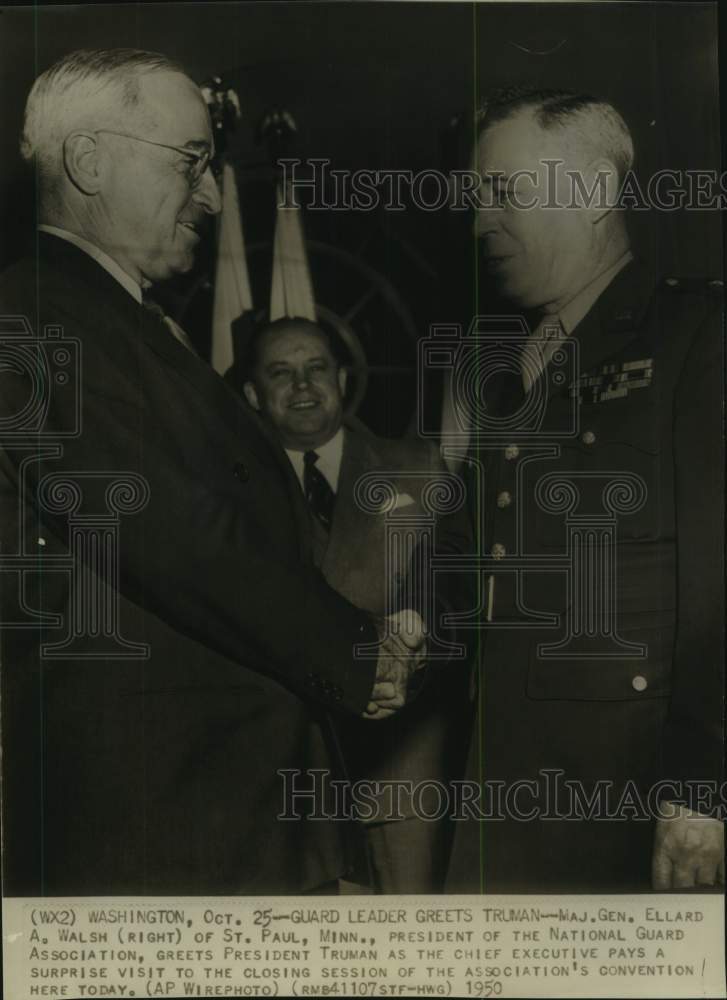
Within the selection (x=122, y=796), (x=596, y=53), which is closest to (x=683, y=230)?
(x=596, y=53)

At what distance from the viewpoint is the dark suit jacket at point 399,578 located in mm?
5246

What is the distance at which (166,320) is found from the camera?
5.24m

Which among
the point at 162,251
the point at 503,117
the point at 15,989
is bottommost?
the point at 15,989

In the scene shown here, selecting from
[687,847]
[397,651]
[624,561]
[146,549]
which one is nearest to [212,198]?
[146,549]

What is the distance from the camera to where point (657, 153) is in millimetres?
5270

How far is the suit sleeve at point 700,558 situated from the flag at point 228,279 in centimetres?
141

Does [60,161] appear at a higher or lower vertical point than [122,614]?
higher

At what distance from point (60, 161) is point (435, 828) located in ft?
7.90

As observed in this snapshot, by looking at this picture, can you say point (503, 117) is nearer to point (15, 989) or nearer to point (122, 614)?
point (122, 614)

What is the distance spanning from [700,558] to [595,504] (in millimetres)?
369

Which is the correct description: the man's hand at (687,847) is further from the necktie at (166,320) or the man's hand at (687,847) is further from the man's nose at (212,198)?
the man's nose at (212,198)

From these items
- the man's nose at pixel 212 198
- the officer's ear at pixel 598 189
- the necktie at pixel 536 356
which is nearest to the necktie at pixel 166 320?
the man's nose at pixel 212 198

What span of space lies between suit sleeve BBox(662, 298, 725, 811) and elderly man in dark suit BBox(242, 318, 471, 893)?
2.24 feet

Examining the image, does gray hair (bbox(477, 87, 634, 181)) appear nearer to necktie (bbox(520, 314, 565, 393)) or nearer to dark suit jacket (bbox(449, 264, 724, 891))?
dark suit jacket (bbox(449, 264, 724, 891))
